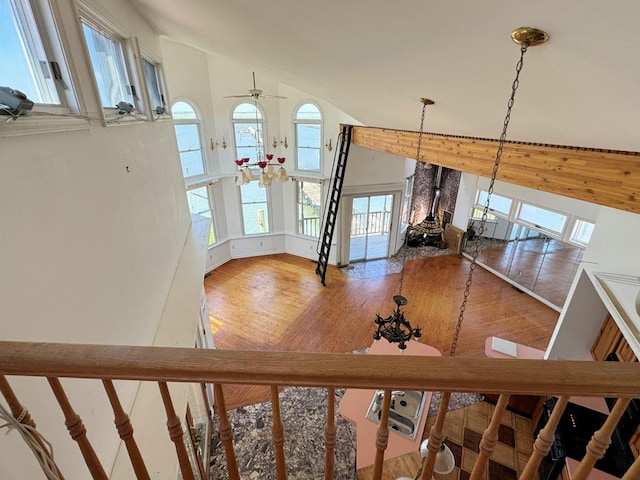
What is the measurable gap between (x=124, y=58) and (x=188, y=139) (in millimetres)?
4621

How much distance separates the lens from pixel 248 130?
7773 millimetres

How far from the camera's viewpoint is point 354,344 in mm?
5562

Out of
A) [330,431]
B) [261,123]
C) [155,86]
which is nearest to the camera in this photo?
[330,431]

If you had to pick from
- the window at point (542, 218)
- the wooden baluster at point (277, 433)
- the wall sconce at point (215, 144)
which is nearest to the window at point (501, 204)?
the window at point (542, 218)

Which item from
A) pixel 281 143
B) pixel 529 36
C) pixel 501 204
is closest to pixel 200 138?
pixel 281 143

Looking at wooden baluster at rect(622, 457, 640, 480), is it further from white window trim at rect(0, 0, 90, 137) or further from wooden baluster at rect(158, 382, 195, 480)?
white window trim at rect(0, 0, 90, 137)

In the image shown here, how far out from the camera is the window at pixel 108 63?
2.09 meters

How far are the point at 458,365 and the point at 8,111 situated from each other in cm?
170

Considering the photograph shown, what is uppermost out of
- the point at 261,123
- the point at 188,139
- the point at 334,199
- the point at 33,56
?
the point at 33,56

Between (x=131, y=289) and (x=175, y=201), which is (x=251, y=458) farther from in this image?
(x=175, y=201)

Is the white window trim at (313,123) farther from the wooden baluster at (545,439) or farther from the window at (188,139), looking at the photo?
the wooden baluster at (545,439)

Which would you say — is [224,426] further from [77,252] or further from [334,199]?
[334,199]

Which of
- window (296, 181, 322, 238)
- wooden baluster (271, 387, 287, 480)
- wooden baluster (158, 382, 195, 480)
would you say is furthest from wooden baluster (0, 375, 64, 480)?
window (296, 181, 322, 238)

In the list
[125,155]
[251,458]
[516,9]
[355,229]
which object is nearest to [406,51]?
[516,9]
